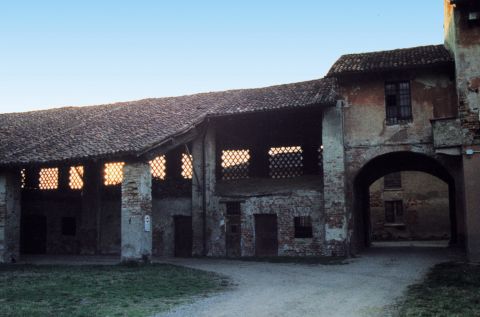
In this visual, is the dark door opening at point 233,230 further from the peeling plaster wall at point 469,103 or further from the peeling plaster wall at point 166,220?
the peeling plaster wall at point 469,103

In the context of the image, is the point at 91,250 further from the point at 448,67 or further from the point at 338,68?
the point at 448,67

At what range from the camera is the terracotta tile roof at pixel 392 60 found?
56.6ft

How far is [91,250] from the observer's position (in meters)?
22.2

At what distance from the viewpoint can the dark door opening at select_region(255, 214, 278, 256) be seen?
1929cm

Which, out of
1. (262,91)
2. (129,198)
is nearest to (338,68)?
(262,91)

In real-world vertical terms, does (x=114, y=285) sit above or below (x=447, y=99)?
below

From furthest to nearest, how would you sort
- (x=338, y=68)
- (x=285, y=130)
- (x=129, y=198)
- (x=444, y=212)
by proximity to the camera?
1. (x=444, y=212)
2. (x=285, y=130)
3. (x=338, y=68)
4. (x=129, y=198)

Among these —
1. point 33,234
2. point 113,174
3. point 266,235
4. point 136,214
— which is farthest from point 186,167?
point 33,234

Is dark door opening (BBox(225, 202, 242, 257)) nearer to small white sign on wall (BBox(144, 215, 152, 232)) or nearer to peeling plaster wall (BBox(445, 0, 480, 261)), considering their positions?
small white sign on wall (BBox(144, 215, 152, 232))

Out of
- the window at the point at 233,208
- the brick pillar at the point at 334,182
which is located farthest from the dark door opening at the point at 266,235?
the brick pillar at the point at 334,182

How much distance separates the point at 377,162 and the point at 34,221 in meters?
16.1

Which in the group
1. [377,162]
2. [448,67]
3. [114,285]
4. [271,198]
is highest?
[448,67]

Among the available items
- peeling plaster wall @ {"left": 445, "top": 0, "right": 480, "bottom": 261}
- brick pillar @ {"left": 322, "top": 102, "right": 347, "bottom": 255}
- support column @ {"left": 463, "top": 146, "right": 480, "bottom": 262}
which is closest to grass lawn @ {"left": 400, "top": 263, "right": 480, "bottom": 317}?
support column @ {"left": 463, "top": 146, "right": 480, "bottom": 262}

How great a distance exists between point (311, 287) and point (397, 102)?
9.13 metres
